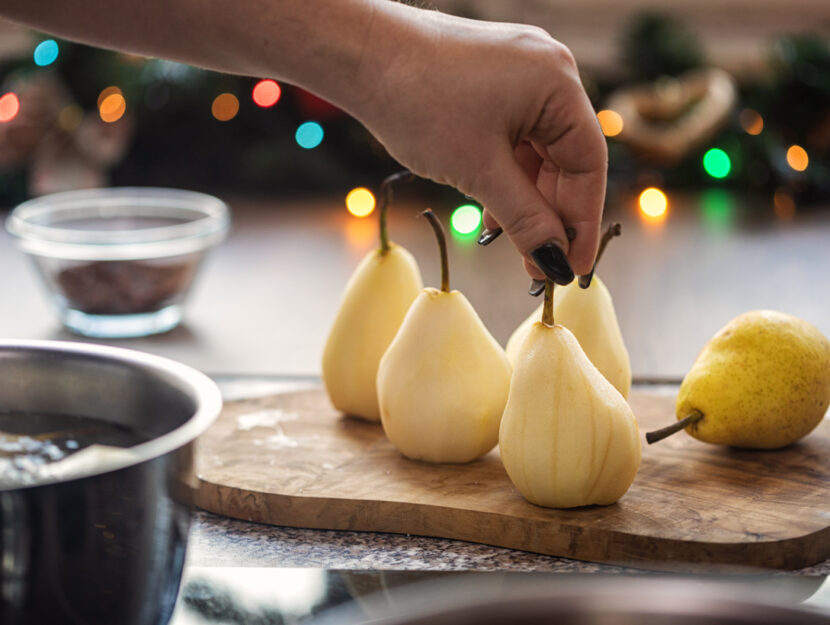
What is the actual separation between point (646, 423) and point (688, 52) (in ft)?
3.65

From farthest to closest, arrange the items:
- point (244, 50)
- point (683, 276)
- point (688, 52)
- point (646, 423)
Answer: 1. point (688, 52)
2. point (683, 276)
3. point (646, 423)
4. point (244, 50)

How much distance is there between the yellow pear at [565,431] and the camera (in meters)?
0.47

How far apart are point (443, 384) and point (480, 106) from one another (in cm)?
16

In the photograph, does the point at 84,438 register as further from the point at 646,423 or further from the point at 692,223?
the point at 692,223

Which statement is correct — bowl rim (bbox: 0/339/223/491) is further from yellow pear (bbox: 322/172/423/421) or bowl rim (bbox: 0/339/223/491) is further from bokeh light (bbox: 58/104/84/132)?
bokeh light (bbox: 58/104/84/132)

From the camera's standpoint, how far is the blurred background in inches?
49.3

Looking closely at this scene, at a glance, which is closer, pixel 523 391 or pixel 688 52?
pixel 523 391

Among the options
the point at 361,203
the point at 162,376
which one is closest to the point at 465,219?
the point at 361,203

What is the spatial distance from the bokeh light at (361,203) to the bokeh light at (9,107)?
0.47 meters

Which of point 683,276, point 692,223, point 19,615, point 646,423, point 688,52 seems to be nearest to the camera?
point 19,615

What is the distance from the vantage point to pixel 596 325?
562 millimetres

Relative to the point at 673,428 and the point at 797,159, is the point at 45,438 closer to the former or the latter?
the point at 673,428

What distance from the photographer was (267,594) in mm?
413

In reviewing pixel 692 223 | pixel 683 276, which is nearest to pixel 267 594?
pixel 683 276
